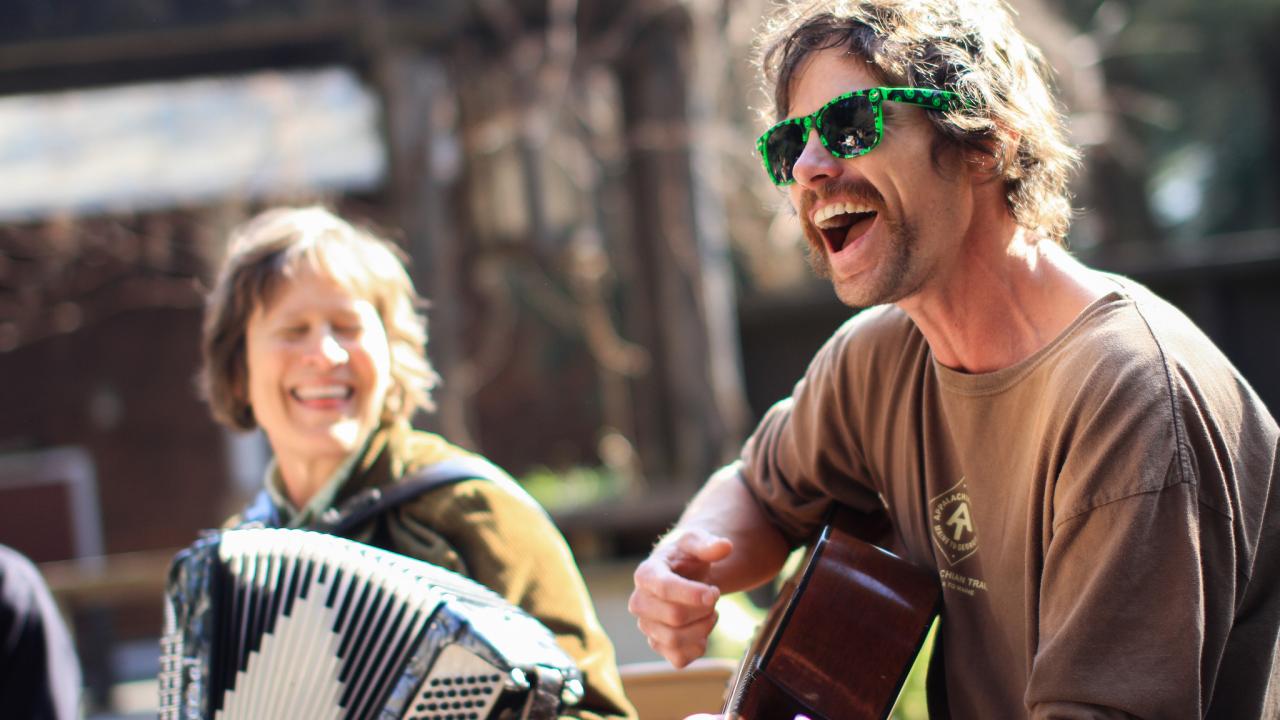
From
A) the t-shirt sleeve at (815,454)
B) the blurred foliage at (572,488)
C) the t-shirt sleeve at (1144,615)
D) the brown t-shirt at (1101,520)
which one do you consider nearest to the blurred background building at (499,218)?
the blurred foliage at (572,488)

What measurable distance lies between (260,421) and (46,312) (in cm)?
762

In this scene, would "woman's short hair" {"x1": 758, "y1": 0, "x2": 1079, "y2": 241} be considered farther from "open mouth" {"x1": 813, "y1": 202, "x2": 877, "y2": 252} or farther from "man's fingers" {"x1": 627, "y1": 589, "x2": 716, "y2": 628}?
"man's fingers" {"x1": 627, "y1": 589, "x2": 716, "y2": 628}

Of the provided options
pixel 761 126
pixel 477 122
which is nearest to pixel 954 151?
pixel 761 126

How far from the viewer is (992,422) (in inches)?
63.1

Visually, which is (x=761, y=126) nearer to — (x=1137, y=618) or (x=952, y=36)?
(x=952, y=36)

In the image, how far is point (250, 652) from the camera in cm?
176

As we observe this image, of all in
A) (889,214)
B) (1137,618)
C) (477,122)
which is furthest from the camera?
(477,122)

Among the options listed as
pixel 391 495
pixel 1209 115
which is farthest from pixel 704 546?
pixel 1209 115

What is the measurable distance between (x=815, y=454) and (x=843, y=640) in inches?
13.9

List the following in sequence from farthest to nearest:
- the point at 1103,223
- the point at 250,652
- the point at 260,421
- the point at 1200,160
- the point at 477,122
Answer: the point at 1200,160 < the point at 1103,223 < the point at 477,122 < the point at 260,421 < the point at 250,652

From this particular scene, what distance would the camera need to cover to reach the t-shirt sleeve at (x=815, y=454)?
6.31 feet

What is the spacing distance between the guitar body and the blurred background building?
2.79 ft

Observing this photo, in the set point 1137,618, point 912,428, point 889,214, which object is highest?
point 889,214

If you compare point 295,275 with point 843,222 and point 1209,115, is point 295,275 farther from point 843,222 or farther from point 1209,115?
point 1209,115
